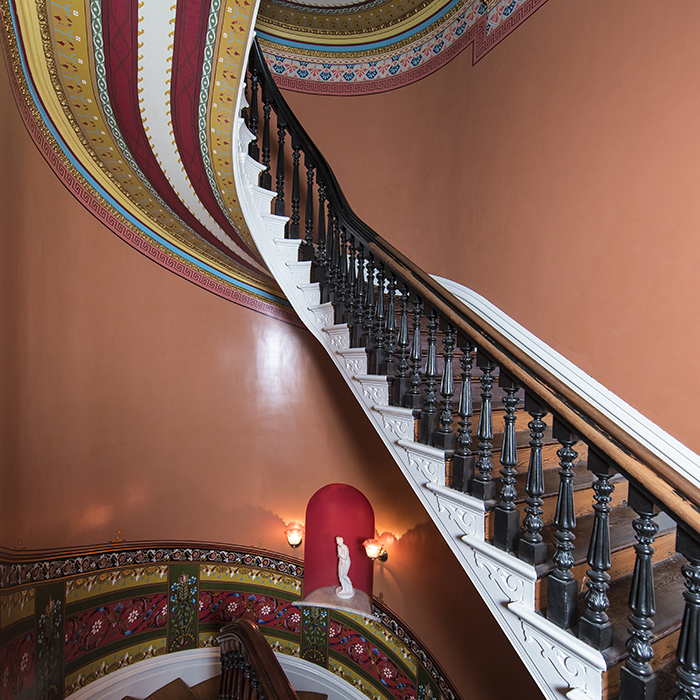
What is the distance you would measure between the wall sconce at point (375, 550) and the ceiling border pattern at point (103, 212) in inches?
85.3

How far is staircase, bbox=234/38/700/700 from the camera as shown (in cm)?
120

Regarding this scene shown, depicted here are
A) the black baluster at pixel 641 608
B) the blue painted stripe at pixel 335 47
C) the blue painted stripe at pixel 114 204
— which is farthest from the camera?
the blue painted stripe at pixel 335 47

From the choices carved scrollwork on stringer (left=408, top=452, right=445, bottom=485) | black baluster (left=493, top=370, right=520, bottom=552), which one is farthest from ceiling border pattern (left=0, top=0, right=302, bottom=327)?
black baluster (left=493, top=370, right=520, bottom=552)

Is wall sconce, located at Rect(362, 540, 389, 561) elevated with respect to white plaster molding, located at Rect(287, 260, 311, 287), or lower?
lower

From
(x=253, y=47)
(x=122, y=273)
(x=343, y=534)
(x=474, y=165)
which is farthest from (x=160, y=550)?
(x=474, y=165)

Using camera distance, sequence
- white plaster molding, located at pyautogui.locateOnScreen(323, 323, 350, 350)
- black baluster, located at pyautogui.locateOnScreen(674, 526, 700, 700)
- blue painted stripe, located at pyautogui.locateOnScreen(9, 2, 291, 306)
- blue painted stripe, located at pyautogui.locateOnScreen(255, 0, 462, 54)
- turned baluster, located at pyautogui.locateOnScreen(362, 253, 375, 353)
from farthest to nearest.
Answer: blue painted stripe, located at pyautogui.locateOnScreen(255, 0, 462, 54), white plaster molding, located at pyautogui.locateOnScreen(323, 323, 350, 350), turned baluster, located at pyautogui.locateOnScreen(362, 253, 375, 353), blue painted stripe, located at pyautogui.locateOnScreen(9, 2, 291, 306), black baluster, located at pyautogui.locateOnScreen(674, 526, 700, 700)

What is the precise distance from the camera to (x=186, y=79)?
2080 mm

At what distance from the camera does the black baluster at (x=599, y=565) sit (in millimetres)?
1266

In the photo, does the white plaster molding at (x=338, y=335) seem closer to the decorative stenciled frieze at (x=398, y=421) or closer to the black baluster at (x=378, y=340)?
the black baluster at (x=378, y=340)

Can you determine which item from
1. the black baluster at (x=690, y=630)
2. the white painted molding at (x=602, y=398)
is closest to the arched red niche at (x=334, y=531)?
the white painted molding at (x=602, y=398)

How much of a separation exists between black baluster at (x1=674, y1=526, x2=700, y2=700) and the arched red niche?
3.42 m

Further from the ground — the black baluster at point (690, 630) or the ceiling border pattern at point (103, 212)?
the ceiling border pattern at point (103, 212)

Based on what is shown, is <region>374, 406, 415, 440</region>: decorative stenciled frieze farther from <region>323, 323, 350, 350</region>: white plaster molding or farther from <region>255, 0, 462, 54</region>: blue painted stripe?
<region>255, 0, 462, 54</region>: blue painted stripe

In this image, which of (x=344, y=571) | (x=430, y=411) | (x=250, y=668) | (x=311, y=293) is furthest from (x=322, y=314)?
(x=344, y=571)
